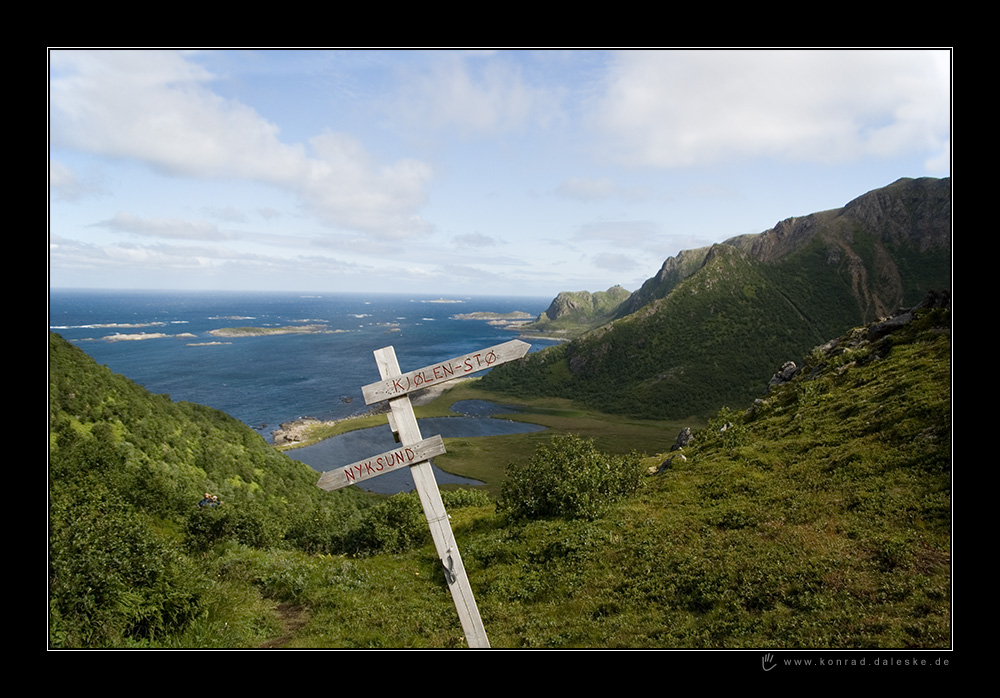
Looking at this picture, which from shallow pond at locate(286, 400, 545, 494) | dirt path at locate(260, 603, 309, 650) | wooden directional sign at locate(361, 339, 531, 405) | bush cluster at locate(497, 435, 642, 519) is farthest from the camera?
shallow pond at locate(286, 400, 545, 494)

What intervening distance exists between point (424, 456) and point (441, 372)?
1.27 m

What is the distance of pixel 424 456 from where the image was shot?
→ 691cm

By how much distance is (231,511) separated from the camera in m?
20.1

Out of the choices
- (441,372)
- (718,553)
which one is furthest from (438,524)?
(718,553)

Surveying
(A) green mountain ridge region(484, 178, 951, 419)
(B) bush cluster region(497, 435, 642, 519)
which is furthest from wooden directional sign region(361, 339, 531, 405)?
(A) green mountain ridge region(484, 178, 951, 419)

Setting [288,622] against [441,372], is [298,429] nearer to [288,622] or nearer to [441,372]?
[288,622]

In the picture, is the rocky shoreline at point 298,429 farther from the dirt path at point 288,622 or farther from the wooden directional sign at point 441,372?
the wooden directional sign at point 441,372

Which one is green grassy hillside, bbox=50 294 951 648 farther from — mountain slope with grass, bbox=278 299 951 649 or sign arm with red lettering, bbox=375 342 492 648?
sign arm with red lettering, bbox=375 342 492 648

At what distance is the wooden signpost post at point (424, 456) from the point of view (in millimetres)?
6895

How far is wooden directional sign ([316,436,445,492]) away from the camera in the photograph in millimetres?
6918

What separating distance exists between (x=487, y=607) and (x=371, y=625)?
345cm
